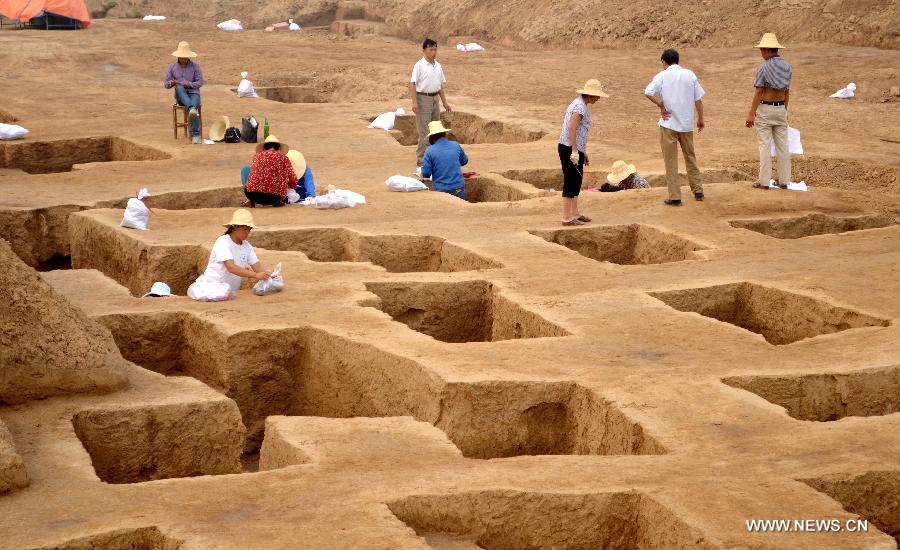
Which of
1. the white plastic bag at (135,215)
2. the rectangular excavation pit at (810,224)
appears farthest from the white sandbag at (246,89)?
the rectangular excavation pit at (810,224)

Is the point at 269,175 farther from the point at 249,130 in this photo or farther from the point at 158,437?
the point at 158,437

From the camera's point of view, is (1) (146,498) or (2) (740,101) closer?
(1) (146,498)

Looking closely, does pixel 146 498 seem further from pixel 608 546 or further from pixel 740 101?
pixel 740 101

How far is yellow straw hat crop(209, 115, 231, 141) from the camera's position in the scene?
17.4m

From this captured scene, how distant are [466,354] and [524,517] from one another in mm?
2121

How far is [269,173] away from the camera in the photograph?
12.7 metres

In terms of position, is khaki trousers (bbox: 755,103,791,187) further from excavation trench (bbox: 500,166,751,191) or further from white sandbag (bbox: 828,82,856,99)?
white sandbag (bbox: 828,82,856,99)

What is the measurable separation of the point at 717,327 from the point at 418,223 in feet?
13.5

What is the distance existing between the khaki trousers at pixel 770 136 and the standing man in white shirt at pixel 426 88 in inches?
151

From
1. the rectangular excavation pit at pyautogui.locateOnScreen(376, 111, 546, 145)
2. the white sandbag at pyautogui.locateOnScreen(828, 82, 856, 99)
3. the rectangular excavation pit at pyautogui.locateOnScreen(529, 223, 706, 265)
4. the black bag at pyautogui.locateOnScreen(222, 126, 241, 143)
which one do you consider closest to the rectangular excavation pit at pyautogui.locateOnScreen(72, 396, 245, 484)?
the rectangular excavation pit at pyautogui.locateOnScreen(529, 223, 706, 265)

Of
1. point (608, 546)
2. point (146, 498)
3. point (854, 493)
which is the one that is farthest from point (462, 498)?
point (854, 493)

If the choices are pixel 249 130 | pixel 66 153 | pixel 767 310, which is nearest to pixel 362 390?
pixel 767 310

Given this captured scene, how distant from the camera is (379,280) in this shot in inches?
390

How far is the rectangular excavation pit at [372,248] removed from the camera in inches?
446
